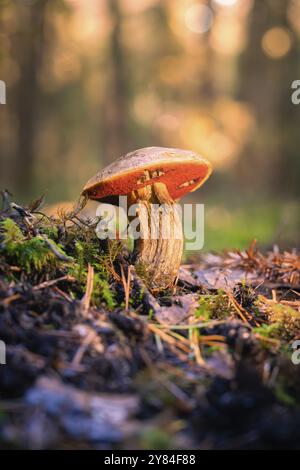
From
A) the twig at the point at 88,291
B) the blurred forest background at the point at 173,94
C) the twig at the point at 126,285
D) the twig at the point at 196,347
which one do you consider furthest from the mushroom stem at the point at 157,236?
the blurred forest background at the point at 173,94

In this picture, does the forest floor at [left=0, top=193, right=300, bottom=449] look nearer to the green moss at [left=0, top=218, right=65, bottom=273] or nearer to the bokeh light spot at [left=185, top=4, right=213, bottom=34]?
the green moss at [left=0, top=218, right=65, bottom=273]

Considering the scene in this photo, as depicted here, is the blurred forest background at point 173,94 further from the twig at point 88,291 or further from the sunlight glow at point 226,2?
the twig at point 88,291

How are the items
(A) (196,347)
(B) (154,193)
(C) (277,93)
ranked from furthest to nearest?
(C) (277,93), (B) (154,193), (A) (196,347)

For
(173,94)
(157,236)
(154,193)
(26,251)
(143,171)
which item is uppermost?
(173,94)

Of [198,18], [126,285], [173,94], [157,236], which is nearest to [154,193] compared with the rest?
[157,236]

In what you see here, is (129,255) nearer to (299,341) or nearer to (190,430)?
(299,341)

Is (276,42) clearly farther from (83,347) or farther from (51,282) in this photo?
(83,347)

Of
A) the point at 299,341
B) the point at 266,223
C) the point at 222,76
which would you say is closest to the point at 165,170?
the point at 299,341
